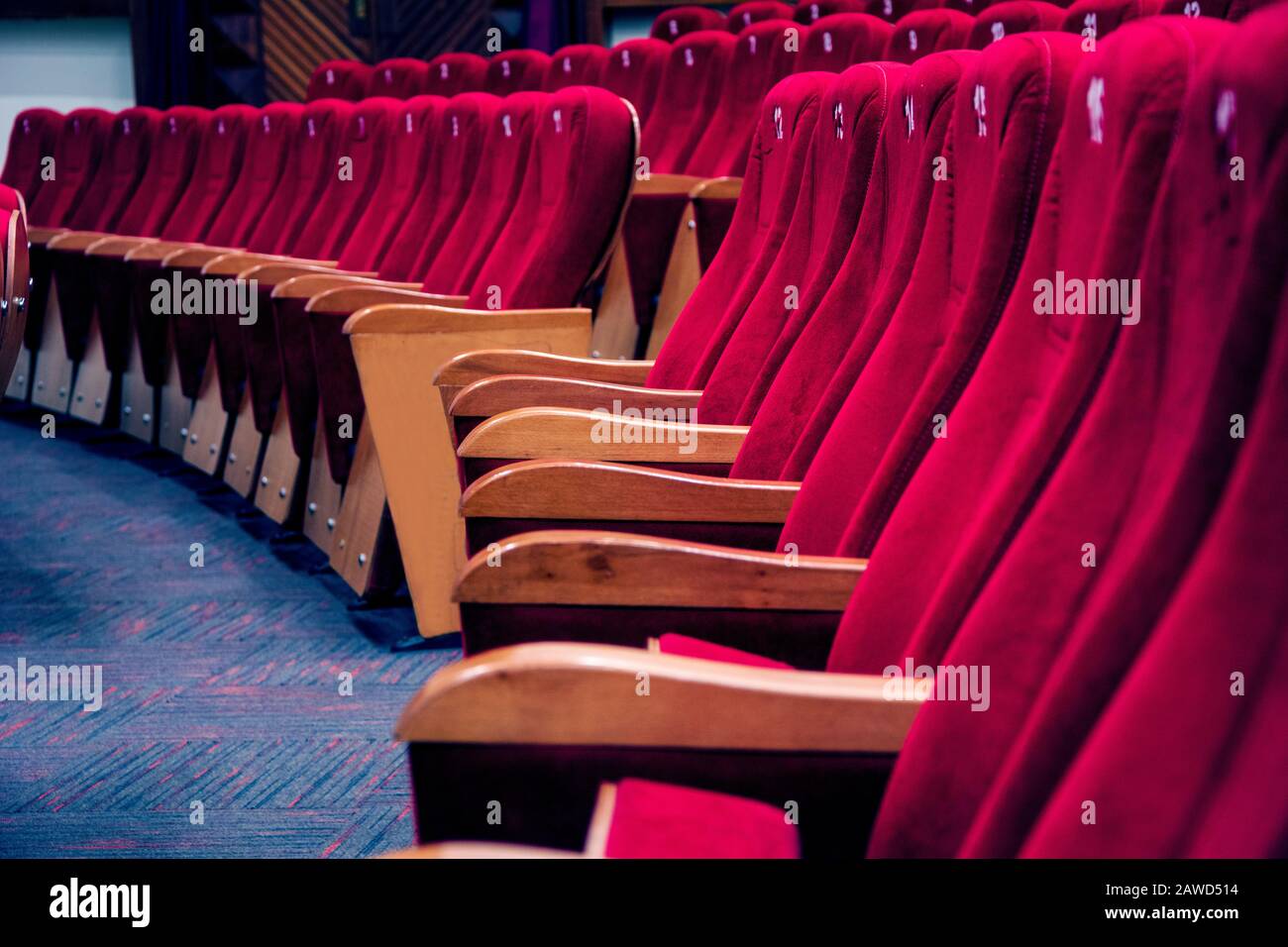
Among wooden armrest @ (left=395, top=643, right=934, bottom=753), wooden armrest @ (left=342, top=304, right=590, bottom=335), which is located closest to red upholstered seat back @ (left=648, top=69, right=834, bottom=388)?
wooden armrest @ (left=342, top=304, right=590, bottom=335)

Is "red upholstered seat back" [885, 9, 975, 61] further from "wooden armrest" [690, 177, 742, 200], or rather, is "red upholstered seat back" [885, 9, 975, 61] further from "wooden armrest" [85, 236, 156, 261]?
"wooden armrest" [85, 236, 156, 261]

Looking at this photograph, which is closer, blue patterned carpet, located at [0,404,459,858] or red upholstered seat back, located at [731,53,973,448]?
red upholstered seat back, located at [731,53,973,448]

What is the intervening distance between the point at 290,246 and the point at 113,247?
196 millimetres

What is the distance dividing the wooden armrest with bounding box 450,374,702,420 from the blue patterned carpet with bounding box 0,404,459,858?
19cm

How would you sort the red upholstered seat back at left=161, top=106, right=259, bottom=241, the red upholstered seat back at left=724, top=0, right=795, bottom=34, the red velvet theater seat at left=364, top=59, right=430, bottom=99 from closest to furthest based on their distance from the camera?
the red upholstered seat back at left=161, top=106, right=259, bottom=241, the red upholstered seat back at left=724, top=0, right=795, bottom=34, the red velvet theater seat at left=364, top=59, right=430, bottom=99

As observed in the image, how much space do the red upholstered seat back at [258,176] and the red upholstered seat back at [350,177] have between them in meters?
0.15

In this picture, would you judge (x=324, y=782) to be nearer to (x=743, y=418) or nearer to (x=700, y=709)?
(x=743, y=418)

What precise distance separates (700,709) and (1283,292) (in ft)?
0.55

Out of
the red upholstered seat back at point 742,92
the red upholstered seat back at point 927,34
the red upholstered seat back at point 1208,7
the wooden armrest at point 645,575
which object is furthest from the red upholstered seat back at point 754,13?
the wooden armrest at point 645,575

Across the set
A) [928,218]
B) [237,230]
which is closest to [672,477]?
[928,218]

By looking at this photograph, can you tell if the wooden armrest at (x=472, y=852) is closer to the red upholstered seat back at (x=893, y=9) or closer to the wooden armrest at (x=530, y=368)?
the wooden armrest at (x=530, y=368)

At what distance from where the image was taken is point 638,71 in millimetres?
1647

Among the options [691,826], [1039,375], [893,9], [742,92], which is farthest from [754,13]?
[691,826]

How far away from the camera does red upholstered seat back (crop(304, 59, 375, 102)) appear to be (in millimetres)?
2252
